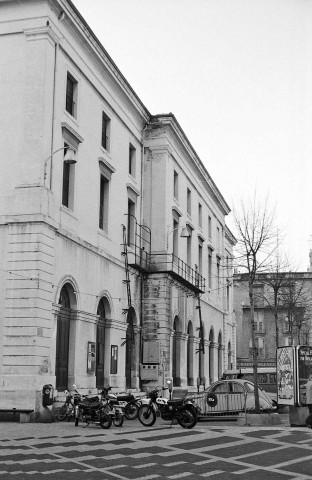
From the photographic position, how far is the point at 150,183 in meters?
36.0

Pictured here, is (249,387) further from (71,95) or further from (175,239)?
(175,239)

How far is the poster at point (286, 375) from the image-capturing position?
2091 centimetres

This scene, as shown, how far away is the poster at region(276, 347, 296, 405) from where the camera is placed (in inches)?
823

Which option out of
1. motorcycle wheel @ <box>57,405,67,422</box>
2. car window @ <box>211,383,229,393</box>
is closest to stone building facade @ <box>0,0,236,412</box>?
motorcycle wheel @ <box>57,405,67,422</box>

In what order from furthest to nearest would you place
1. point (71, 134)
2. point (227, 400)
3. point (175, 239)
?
1. point (175, 239)
2. point (71, 134)
3. point (227, 400)

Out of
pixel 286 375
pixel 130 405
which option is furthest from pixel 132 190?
pixel 286 375

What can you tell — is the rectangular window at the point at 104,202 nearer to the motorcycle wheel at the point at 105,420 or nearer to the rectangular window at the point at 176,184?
the rectangular window at the point at 176,184

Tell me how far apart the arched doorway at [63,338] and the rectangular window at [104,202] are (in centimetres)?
494

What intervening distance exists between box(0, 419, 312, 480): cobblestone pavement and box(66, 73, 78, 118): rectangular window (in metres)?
12.4

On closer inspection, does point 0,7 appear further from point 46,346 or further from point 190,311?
point 190,311

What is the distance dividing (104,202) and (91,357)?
23.2 feet

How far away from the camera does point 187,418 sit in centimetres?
1964

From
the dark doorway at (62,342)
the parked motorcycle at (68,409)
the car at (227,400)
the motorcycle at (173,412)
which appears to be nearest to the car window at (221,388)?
the car at (227,400)

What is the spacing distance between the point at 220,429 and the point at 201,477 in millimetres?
8346
